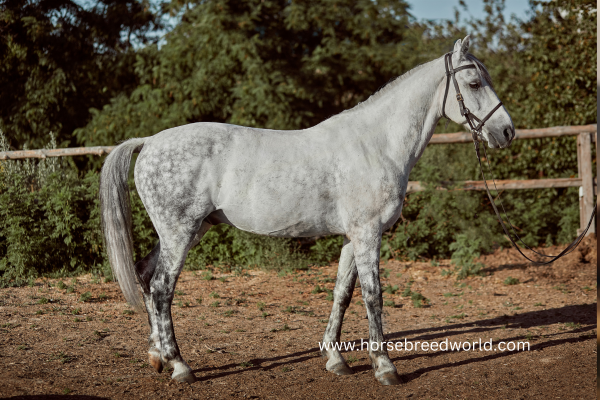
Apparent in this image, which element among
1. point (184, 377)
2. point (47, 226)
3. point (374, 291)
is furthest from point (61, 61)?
point (374, 291)

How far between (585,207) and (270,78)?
575cm

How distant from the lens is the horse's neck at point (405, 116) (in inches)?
146

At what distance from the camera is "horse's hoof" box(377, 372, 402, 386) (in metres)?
3.48

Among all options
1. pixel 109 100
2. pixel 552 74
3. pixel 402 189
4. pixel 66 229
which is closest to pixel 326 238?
pixel 66 229

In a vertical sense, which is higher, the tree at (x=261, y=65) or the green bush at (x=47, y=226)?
the tree at (x=261, y=65)

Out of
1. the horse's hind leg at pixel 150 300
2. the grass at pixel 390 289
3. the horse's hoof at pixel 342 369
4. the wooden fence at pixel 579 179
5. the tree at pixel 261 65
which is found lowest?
the grass at pixel 390 289

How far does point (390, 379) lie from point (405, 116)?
182 centimetres

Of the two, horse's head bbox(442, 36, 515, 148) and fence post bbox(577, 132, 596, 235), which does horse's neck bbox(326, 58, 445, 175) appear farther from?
fence post bbox(577, 132, 596, 235)

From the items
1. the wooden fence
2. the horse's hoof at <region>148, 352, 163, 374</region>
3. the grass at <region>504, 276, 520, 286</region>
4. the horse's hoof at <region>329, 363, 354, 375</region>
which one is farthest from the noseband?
the wooden fence

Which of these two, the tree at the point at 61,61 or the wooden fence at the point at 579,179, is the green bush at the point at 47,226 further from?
the tree at the point at 61,61

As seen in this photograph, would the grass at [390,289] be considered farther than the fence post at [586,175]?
No

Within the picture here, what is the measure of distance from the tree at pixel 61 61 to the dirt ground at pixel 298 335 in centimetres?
539

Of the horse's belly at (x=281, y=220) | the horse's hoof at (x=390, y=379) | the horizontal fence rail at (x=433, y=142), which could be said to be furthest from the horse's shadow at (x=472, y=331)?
the horizontal fence rail at (x=433, y=142)

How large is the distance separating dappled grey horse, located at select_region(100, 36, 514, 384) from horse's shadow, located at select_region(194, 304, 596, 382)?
1.13 feet
